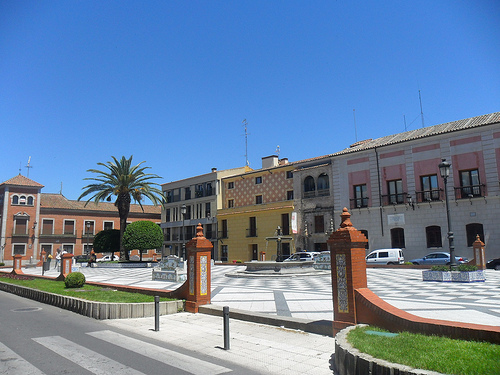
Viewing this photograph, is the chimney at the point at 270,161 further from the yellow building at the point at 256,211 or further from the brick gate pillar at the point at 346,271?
Result: the brick gate pillar at the point at 346,271

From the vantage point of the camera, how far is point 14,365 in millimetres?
5793

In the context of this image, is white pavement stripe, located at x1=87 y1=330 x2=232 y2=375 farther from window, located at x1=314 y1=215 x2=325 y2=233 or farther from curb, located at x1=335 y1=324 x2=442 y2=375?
window, located at x1=314 y1=215 x2=325 y2=233

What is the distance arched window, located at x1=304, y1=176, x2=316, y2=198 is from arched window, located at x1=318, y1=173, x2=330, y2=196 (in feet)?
2.56

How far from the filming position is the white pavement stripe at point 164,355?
5676 millimetres

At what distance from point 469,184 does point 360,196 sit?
28.8 feet

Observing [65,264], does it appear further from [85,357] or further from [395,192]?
[395,192]

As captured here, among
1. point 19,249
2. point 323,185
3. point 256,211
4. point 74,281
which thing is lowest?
point 74,281

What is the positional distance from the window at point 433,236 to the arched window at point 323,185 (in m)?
10.1

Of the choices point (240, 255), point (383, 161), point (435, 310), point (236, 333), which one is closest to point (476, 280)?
point (435, 310)

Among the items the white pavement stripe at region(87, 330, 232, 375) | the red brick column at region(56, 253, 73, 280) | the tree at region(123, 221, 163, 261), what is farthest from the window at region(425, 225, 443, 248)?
the white pavement stripe at region(87, 330, 232, 375)

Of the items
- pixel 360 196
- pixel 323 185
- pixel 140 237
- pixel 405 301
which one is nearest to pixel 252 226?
pixel 323 185

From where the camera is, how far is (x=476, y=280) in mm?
16219

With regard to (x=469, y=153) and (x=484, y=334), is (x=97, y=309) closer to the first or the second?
(x=484, y=334)

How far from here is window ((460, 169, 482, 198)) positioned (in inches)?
1124
